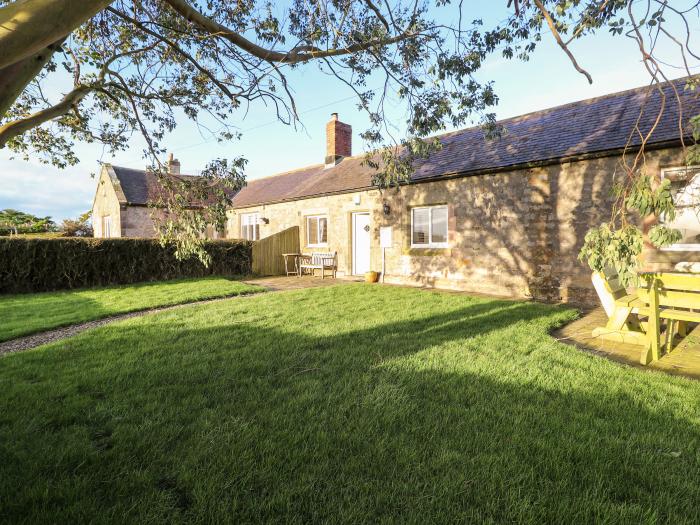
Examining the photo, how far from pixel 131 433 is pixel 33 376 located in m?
2.44

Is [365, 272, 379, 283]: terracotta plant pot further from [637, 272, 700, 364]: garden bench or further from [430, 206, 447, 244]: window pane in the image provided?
[637, 272, 700, 364]: garden bench

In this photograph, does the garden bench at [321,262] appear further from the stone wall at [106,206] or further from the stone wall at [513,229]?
the stone wall at [106,206]

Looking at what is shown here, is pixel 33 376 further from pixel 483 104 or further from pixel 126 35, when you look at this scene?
pixel 483 104

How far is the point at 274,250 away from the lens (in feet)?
57.3

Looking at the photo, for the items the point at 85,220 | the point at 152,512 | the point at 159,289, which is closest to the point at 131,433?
the point at 152,512

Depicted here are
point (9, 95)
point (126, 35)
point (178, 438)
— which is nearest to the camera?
point (9, 95)

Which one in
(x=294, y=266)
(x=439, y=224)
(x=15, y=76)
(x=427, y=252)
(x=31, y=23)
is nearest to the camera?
(x=31, y=23)

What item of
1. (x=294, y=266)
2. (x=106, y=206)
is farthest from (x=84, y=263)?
(x=106, y=206)

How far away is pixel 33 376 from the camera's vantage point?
4375 millimetres

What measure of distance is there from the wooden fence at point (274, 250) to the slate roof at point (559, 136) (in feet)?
9.39

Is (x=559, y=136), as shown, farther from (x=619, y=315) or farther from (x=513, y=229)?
(x=619, y=315)

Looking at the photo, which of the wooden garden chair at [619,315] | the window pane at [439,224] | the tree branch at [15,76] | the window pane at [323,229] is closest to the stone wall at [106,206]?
the window pane at [323,229]

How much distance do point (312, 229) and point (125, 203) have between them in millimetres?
12463

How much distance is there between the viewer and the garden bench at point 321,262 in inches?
609
